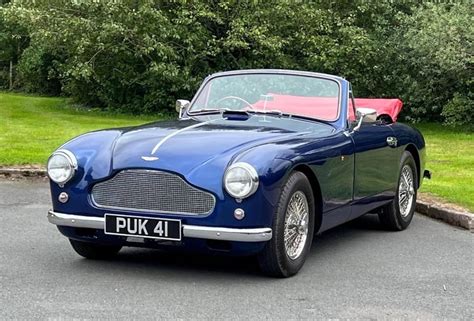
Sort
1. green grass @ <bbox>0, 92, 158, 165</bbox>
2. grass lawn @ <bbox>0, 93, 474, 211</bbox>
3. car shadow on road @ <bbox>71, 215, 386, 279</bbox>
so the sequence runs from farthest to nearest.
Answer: green grass @ <bbox>0, 92, 158, 165</bbox>
grass lawn @ <bbox>0, 93, 474, 211</bbox>
car shadow on road @ <bbox>71, 215, 386, 279</bbox>

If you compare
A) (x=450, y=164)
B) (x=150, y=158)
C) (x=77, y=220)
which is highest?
(x=150, y=158)

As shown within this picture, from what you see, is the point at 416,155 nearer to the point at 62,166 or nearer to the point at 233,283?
the point at 233,283

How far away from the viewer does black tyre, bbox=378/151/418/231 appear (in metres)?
7.49

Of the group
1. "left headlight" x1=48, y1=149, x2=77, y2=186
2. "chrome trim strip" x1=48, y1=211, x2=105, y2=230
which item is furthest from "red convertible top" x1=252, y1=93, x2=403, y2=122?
"chrome trim strip" x1=48, y1=211, x2=105, y2=230

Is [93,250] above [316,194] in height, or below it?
below

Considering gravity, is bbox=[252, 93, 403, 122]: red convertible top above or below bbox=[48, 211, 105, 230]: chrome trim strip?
above

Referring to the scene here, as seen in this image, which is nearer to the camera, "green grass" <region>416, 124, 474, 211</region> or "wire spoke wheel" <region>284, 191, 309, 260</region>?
"wire spoke wheel" <region>284, 191, 309, 260</region>

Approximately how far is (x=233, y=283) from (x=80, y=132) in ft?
41.8

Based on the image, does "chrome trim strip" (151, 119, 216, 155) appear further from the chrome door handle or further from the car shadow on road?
the chrome door handle

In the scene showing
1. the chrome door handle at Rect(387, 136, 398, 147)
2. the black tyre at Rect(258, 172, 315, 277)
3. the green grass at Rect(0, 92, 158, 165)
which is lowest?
the green grass at Rect(0, 92, 158, 165)

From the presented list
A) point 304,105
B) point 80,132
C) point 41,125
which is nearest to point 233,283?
point 304,105

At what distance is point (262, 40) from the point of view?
2180 cm

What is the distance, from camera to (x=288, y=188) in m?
5.27

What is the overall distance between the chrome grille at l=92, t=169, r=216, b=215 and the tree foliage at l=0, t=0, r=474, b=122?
16.5 meters
